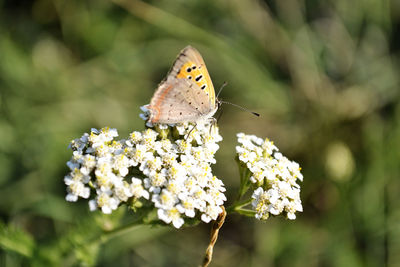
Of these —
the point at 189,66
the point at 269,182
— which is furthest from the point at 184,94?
the point at 269,182

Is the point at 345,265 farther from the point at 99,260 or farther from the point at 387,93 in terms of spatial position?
the point at 387,93

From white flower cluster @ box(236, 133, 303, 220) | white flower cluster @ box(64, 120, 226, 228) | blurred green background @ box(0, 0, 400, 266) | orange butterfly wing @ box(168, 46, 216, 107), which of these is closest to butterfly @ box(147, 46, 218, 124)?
orange butterfly wing @ box(168, 46, 216, 107)

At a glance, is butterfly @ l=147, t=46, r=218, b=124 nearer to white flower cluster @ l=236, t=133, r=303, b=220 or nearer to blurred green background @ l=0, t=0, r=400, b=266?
white flower cluster @ l=236, t=133, r=303, b=220

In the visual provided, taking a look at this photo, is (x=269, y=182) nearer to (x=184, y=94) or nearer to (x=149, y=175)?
(x=149, y=175)

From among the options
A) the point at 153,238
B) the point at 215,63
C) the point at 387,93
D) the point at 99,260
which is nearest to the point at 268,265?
the point at 153,238

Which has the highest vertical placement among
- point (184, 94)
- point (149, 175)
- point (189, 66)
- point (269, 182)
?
point (189, 66)

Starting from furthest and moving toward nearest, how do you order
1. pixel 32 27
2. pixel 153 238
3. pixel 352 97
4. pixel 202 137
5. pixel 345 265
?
1. pixel 352 97
2. pixel 32 27
3. pixel 153 238
4. pixel 345 265
5. pixel 202 137
